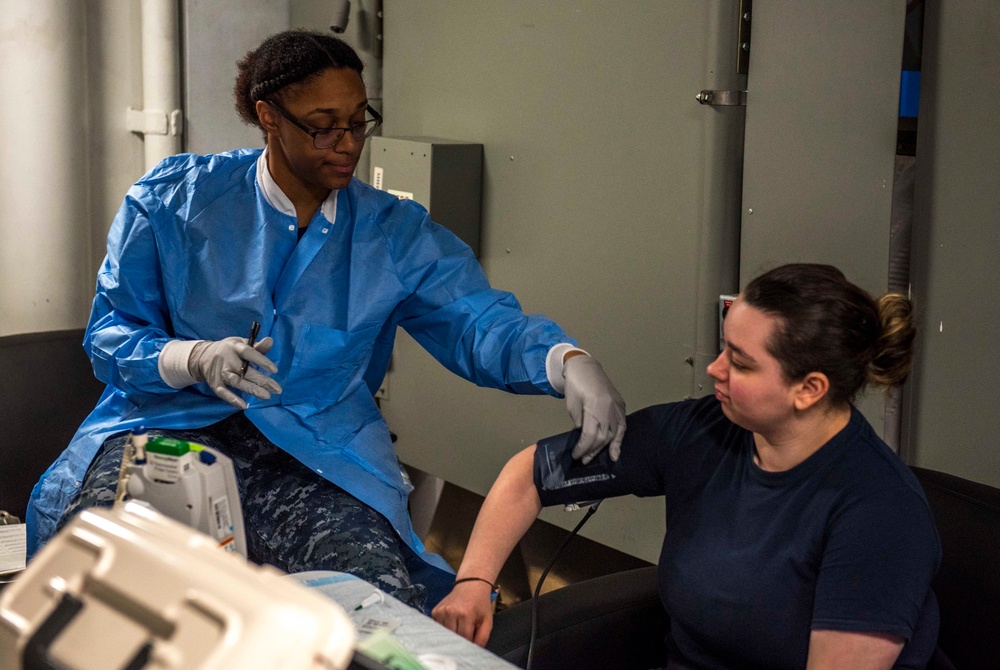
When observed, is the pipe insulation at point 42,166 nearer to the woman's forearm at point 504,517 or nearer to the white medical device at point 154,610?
the woman's forearm at point 504,517

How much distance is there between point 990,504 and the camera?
1.30m

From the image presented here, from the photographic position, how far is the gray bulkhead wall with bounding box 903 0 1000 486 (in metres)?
1.74

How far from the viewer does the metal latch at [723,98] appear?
2070 mm

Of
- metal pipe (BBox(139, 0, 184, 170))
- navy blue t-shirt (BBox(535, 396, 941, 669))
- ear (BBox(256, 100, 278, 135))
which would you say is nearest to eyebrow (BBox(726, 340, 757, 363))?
navy blue t-shirt (BBox(535, 396, 941, 669))

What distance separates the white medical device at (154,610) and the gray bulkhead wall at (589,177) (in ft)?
5.53

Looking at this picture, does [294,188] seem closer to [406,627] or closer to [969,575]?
[406,627]

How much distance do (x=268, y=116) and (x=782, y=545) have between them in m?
1.10

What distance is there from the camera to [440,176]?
248 centimetres

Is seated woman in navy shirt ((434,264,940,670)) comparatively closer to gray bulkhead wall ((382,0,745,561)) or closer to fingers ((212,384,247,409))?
fingers ((212,384,247,409))

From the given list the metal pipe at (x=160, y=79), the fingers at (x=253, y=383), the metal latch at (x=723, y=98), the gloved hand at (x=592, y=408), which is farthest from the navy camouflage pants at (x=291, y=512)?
the metal pipe at (x=160, y=79)

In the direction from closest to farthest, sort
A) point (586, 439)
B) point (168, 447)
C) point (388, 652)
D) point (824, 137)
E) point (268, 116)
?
point (388, 652), point (168, 447), point (586, 439), point (268, 116), point (824, 137)

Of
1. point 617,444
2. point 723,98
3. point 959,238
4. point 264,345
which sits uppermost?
point 723,98

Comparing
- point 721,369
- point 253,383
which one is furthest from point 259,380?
point 721,369

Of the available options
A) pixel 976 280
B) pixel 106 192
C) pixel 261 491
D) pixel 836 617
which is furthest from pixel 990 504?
pixel 106 192
